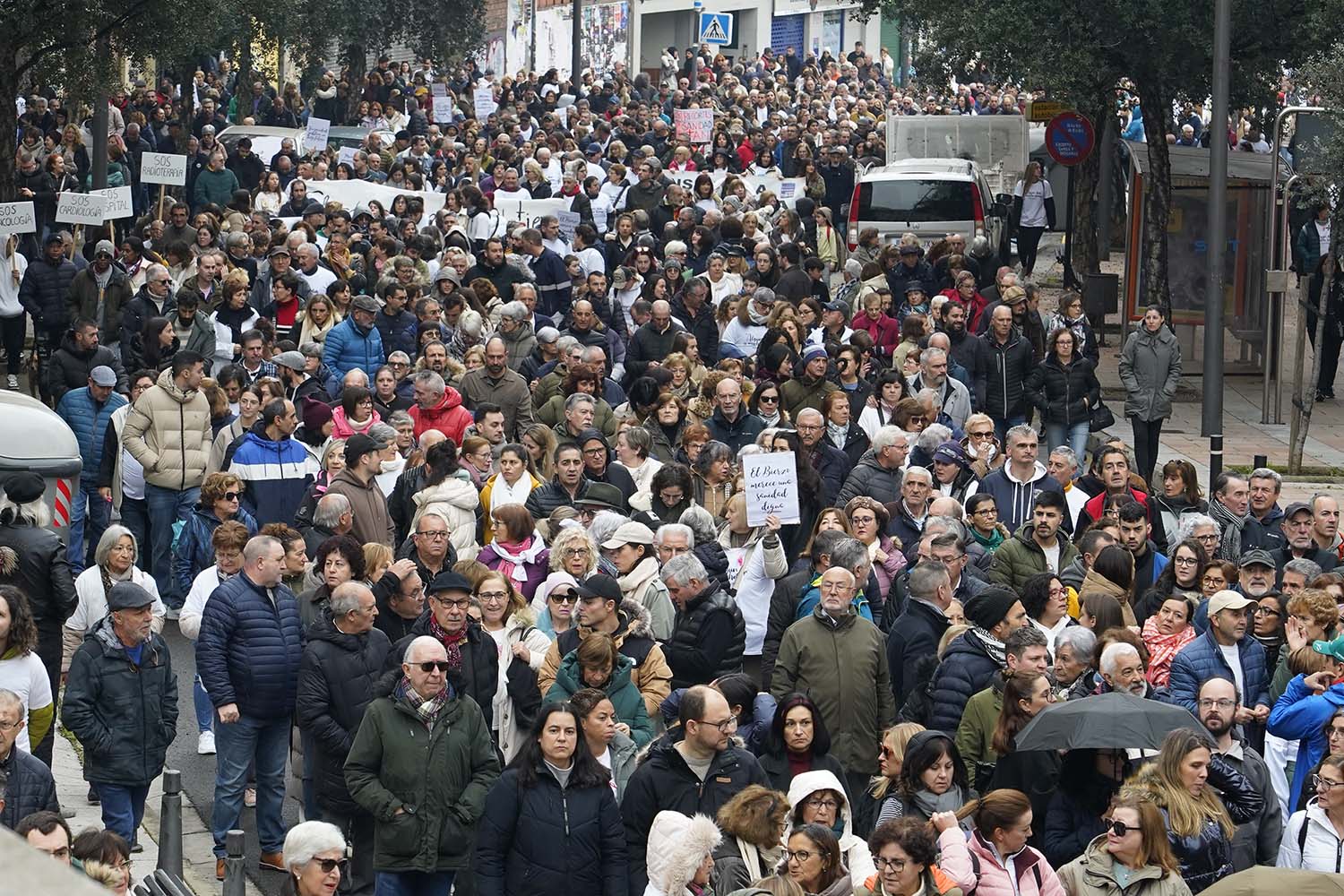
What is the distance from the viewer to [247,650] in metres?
9.67

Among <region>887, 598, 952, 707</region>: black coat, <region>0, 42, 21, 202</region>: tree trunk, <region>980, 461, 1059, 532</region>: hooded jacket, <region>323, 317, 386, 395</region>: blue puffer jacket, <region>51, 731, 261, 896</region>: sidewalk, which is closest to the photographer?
<region>887, 598, 952, 707</region>: black coat

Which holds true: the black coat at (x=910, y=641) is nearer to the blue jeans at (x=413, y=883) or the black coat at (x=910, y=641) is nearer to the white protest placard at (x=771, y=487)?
the white protest placard at (x=771, y=487)

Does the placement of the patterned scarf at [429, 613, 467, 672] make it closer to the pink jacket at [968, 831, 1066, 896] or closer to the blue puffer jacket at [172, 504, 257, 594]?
the pink jacket at [968, 831, 1066, 896]

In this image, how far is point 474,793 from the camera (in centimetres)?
840

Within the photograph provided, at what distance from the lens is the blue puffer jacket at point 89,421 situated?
1460 centimetres

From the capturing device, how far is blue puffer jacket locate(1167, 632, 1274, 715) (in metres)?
9.52

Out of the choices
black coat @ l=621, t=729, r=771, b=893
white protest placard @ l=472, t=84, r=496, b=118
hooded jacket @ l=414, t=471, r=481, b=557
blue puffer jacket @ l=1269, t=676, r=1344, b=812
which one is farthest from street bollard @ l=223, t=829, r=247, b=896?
white protest placard @ l=472, t=84, r=496, b=118

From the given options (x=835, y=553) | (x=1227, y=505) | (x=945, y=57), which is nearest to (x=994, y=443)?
(x=1227, y=505)

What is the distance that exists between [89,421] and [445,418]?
2.49 meters

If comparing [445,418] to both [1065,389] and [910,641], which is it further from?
[910,641]

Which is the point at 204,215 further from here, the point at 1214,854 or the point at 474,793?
the point at 1214,854

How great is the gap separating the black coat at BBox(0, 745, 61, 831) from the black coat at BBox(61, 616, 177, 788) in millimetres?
1048

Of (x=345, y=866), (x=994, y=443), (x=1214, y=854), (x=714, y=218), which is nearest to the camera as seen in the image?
(x=1214, y=854)

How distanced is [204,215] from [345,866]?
13.1m
